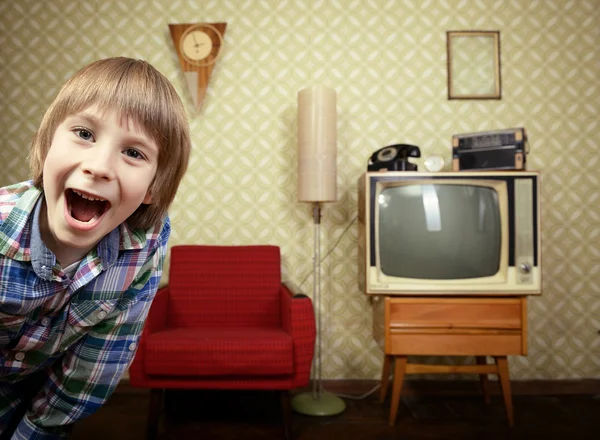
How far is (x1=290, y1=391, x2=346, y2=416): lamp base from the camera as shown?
218cm

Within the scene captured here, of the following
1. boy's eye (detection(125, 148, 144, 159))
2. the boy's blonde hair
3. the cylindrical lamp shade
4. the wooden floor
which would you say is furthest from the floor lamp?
boy's eye (detection(125, 148, 144, 159))

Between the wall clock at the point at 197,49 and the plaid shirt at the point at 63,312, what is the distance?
6.11 ft

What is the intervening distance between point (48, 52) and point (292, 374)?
7.61 feet

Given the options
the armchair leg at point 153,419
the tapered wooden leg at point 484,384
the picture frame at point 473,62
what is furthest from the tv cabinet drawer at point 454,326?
the picture frame at point 473,62

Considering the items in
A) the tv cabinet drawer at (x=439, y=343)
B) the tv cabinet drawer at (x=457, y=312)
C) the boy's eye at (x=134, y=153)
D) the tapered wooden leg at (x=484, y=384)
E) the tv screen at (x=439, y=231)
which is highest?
the boy's eye at (x=134, y=153)

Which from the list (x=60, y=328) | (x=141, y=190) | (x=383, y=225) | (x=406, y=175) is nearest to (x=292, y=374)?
(x=383, y=225)

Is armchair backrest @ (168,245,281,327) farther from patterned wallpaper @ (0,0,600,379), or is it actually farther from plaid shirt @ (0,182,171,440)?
plaid shirt @ (0,182,171,440)

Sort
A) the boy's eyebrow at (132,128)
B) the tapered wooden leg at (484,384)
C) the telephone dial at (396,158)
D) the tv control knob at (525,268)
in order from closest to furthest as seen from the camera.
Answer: the boy's eyebrow at (132,128)
the tv control knob at (525,268)
the telephone dial at (396,158)
the tapered wooden leg at (484,384)

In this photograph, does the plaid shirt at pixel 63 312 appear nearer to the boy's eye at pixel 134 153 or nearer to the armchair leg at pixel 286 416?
the boy's eye at pixel 134 153

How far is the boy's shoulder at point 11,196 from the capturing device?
743mm

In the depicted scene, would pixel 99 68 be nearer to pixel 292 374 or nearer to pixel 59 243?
pixel 59 243

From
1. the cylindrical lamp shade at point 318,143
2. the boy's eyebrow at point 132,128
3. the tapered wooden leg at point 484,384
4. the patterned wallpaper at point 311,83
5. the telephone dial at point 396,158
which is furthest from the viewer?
the patterned wallpaper at point 311,83

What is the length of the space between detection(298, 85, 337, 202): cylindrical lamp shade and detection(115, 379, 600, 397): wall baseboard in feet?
3.65

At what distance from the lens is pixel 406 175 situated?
201 centimetres
